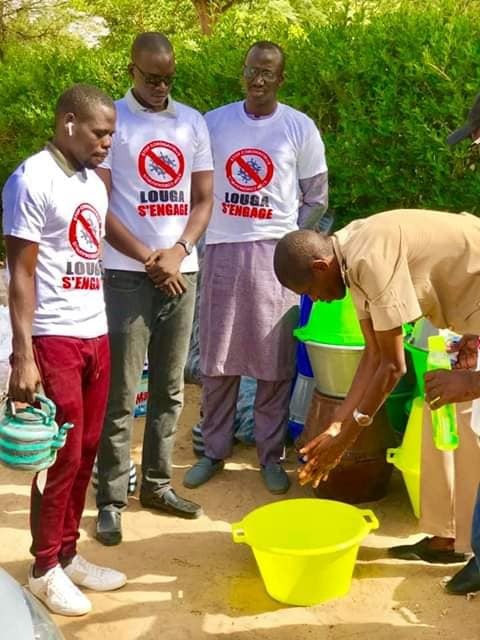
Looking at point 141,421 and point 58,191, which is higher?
point 58,191

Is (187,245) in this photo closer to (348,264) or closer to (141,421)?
(348,264)

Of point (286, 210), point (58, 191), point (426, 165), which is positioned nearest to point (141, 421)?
point (286, 210)

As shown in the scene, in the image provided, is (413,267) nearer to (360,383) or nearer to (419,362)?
(360,383)

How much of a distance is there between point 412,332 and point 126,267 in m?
1.49

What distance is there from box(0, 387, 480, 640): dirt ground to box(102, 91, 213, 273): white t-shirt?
53.3 inches

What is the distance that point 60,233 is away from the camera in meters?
3.39

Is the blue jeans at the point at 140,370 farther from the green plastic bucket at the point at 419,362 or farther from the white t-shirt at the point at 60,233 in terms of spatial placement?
the green plastic bucket at the point at 419,362

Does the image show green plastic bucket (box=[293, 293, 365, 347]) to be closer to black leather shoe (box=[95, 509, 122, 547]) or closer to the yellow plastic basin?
the yellow plastic basin

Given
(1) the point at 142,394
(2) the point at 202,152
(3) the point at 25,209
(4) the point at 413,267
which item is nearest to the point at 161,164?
(2) the point at 202,152

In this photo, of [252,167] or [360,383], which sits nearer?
[360,383]

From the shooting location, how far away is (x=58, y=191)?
3.35 m

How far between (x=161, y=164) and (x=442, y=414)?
1.71 meters

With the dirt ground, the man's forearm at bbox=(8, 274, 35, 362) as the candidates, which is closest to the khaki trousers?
the dirt ground

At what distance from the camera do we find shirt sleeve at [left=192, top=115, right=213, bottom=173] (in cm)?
433
